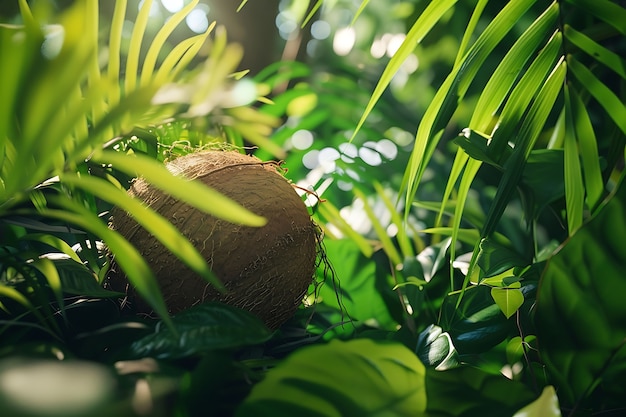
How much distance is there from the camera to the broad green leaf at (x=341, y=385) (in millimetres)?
215

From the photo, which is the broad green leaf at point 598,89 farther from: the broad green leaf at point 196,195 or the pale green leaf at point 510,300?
the broad green leaf at point 196,195

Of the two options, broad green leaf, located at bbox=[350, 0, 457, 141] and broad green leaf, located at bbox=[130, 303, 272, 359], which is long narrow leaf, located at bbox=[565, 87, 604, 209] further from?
broad green leaf, located at bbox=[130, 303, 272, 359]

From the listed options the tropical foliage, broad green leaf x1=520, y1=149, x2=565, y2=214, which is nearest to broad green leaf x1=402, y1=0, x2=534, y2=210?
the tropical foliage

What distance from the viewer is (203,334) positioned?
26cm

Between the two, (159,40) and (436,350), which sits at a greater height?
(159,40)

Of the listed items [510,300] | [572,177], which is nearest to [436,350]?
[510,300]

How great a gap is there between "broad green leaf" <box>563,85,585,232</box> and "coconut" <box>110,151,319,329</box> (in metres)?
0.18

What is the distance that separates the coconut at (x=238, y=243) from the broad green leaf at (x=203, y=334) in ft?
0.19

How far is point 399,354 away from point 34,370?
145 millimetres

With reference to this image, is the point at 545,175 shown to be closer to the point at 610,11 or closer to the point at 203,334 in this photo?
the point at 610,11

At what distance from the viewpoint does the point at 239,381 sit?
0.84 ft

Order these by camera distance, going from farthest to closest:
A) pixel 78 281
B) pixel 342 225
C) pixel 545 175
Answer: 1. pixel 342 225
2. pixel 545 175
3. pixel 78 281

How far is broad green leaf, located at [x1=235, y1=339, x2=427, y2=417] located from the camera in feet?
0.70

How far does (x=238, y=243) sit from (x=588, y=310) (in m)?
0.20
